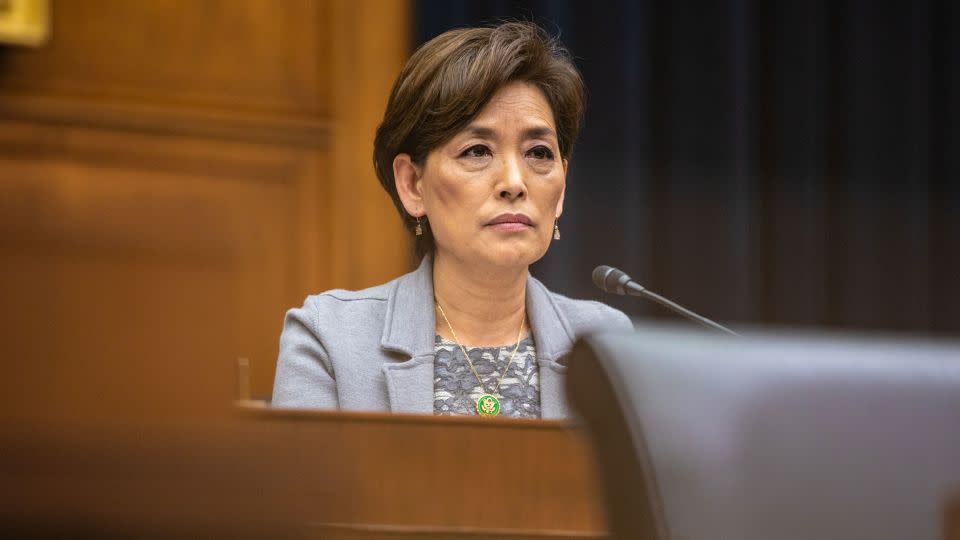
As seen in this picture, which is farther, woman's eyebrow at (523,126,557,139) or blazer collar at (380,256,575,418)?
woman's eyebrow at (523,126,557,139)

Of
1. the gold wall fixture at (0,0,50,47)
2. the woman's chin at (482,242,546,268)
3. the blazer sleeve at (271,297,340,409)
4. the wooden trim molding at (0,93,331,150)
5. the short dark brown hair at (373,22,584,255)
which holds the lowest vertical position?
the blazer sleeve at (271,297,340,409)

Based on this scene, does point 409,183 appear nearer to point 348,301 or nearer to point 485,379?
point 348,301

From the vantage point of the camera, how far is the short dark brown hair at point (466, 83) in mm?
1473

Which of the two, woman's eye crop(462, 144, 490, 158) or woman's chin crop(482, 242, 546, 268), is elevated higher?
woman's eye crop(462, 144, 490, 158)


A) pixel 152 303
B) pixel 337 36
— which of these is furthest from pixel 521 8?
pixel 152 303

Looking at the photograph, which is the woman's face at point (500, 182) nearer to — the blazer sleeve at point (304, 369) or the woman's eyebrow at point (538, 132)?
the woman's eyebrow at point (538, 132)

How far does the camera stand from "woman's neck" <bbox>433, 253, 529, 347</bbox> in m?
1.47

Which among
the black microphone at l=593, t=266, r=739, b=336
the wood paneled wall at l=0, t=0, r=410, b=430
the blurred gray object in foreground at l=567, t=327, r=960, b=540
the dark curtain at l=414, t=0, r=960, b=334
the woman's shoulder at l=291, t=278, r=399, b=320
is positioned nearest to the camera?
the blurred gray object in foreground at l=567, t=327, r=960, b=540

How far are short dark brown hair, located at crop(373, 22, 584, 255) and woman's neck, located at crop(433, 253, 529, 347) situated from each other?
9cm

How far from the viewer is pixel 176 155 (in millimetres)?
2055

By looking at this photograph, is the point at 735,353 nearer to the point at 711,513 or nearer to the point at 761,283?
the point at 711,513

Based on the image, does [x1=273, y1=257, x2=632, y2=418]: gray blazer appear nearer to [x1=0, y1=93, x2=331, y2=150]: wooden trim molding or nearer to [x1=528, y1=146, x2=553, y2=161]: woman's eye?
[x1=528, y1=146, x2=553, y2=161]: woman's eye

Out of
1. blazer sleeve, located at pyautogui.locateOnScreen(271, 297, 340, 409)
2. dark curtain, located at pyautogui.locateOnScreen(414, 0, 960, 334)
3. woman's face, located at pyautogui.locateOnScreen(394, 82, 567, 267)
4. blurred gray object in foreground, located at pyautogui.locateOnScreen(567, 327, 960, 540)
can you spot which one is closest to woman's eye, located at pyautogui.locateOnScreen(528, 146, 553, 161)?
woman's face, located at pyautogui.locateOnScreen(394, 82, 567, 267)

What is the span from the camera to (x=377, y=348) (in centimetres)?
141
